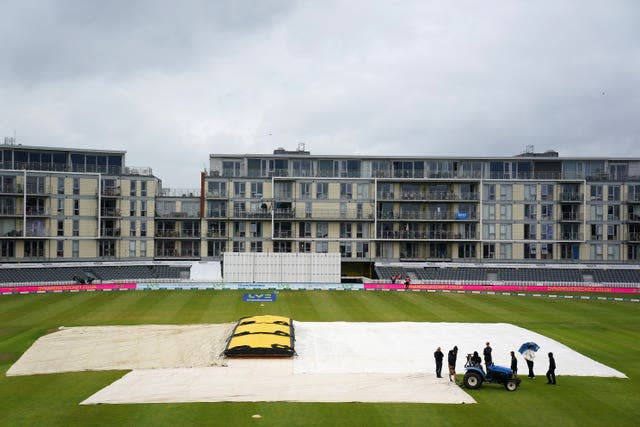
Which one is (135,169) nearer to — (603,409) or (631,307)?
(631,307)

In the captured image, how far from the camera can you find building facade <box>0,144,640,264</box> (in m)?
94.2

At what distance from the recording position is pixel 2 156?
91500mm

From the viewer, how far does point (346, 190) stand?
95562mm

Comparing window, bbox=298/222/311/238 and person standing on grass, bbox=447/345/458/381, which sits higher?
window, bbox=298/222/311/238

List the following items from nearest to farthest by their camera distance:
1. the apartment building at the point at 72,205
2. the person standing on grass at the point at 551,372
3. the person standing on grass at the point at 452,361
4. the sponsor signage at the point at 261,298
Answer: the person standing on grass at the point at 452,361
the person standing on grass at the point at 551,372
the sponsor signage at the point at 261,298
the apartment building at the point at 72,205

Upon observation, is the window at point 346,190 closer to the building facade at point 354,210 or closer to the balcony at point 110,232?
the building facade at point 354,210

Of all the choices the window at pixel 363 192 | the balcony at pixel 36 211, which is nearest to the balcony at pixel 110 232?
the balcony at pixel 36 211

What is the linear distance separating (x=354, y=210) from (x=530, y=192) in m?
27.7

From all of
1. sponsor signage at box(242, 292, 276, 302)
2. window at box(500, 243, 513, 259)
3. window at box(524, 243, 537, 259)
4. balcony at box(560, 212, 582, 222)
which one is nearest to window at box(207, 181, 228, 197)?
sponsor signage at box(242, 292, 276, 302)

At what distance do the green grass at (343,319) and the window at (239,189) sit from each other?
79.1 ft

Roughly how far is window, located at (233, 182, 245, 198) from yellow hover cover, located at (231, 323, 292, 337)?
54.8 meters

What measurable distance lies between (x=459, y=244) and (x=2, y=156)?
69816mm

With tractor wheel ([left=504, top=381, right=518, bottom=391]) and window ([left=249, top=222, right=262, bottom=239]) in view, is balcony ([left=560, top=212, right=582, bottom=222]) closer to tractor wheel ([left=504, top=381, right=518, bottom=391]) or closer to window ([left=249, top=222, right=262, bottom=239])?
window ([left=249, top=222, right=262, bottom=239])

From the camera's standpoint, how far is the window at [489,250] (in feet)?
318
